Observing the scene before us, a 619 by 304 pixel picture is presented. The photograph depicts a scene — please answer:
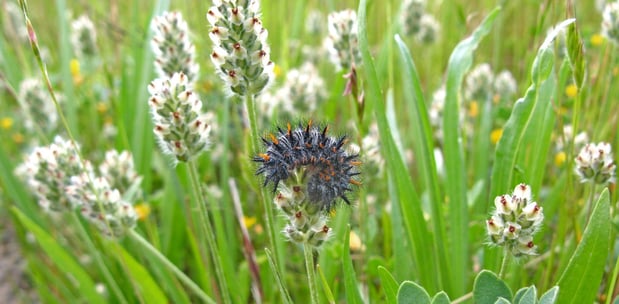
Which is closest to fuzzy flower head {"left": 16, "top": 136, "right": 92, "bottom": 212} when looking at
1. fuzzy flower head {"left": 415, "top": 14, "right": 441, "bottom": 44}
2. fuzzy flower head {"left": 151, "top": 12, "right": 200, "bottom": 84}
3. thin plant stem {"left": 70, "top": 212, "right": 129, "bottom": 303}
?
thin plant stem {"left": 70, "top": 212, "right": 129, "bottom": 303}

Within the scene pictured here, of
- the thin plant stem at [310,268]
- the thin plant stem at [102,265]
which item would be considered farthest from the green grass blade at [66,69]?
the thin plant stem at [310,268]

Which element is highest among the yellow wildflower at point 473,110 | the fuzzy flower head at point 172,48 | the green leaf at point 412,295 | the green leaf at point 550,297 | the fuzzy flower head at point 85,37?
the fuzzy flower head at point 85,37

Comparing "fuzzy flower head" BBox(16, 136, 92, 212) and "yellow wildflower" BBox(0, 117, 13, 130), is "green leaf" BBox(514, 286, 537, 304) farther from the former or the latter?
"yellow wildflower" BBox(0, 117, 13, 130)

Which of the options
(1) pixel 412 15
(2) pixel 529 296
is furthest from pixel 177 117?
(1) pixel 412 15

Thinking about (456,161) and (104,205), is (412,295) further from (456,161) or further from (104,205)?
(104,205)

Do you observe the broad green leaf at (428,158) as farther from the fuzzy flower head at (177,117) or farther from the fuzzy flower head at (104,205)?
the fuzzy flower head at (104,205)

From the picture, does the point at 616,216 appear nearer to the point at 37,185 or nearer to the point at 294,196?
the point at 294,196
